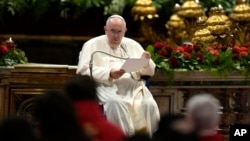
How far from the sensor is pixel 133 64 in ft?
37.7

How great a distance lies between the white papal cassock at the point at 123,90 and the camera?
1154 cm

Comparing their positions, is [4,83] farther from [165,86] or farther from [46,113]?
[46,113]

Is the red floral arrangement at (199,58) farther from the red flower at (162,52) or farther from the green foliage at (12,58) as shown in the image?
the green foliage at (12,58)

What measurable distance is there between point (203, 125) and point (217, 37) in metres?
7.72

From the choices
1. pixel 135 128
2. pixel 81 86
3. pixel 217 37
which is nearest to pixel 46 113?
pixel 81 86

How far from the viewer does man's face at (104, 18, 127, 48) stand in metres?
11.9

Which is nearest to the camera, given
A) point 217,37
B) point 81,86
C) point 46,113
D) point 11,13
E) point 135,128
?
point 46,113

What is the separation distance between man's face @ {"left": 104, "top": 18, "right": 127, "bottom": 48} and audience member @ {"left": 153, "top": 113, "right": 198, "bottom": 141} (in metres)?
4.94

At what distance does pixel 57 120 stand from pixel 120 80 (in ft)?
17.1

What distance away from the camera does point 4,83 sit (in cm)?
1270

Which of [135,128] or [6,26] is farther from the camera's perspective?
[6,26]

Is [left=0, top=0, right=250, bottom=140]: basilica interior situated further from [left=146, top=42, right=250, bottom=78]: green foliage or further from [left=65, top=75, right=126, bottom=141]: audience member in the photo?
[left=65, top=75, right=126, bottom=141]: audience member

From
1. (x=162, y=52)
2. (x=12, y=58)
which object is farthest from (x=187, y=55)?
(x=12, y=58)

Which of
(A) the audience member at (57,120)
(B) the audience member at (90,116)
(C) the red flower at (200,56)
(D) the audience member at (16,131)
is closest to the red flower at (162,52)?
(C) the red flower at (200,56)
